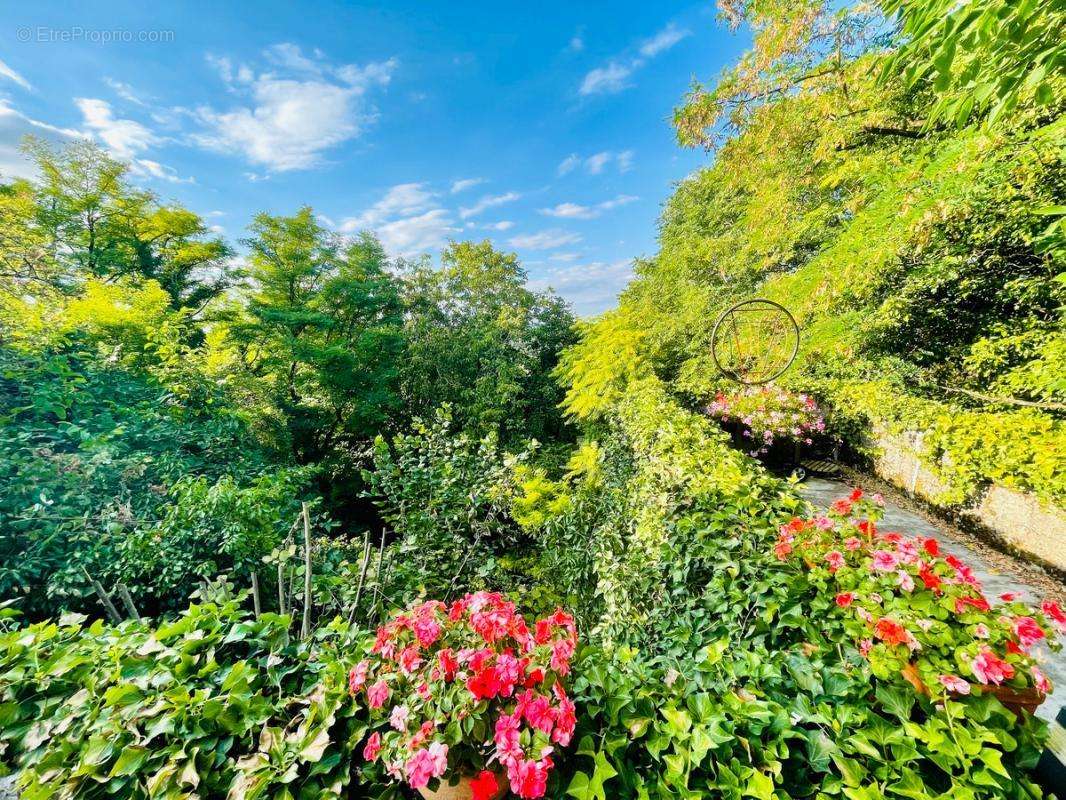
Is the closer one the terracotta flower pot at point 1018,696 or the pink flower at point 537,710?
the pink flower at point 537,710

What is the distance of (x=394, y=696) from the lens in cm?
128

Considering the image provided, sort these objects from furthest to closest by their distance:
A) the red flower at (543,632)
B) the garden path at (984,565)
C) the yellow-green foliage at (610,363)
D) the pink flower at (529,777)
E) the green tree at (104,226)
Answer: the green tree at (104,226) < the yellow-green foliage at (610,363) < the garden path at (984,565) < the red flower at (543,632) < the pink flower at (529,777)

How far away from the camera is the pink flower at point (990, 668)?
125 cm

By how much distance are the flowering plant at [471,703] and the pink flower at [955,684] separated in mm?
1209

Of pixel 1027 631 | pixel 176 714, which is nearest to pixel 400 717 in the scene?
pixel 176 714

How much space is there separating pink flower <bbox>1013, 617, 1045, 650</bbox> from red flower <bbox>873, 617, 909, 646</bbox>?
416 millimetres

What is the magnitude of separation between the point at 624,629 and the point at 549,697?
2.32 m

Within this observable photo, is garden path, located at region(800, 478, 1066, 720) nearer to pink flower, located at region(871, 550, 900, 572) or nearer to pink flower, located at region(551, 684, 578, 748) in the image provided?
pink flower, located at region(871, 550, 900, 572)

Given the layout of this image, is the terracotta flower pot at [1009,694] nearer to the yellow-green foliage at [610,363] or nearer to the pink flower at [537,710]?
the pink flower at [537,710]

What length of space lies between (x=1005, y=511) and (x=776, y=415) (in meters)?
3.36

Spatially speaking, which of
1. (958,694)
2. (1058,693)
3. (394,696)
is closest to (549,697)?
(394,696)

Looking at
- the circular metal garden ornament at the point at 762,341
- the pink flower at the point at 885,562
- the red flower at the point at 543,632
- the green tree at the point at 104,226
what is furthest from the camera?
the green tree at the point at 104,226

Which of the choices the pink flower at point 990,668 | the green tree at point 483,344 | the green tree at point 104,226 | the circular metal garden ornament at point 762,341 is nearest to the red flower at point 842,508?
the pink flower at point 990,668

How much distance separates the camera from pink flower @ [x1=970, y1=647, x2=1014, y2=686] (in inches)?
49.2
